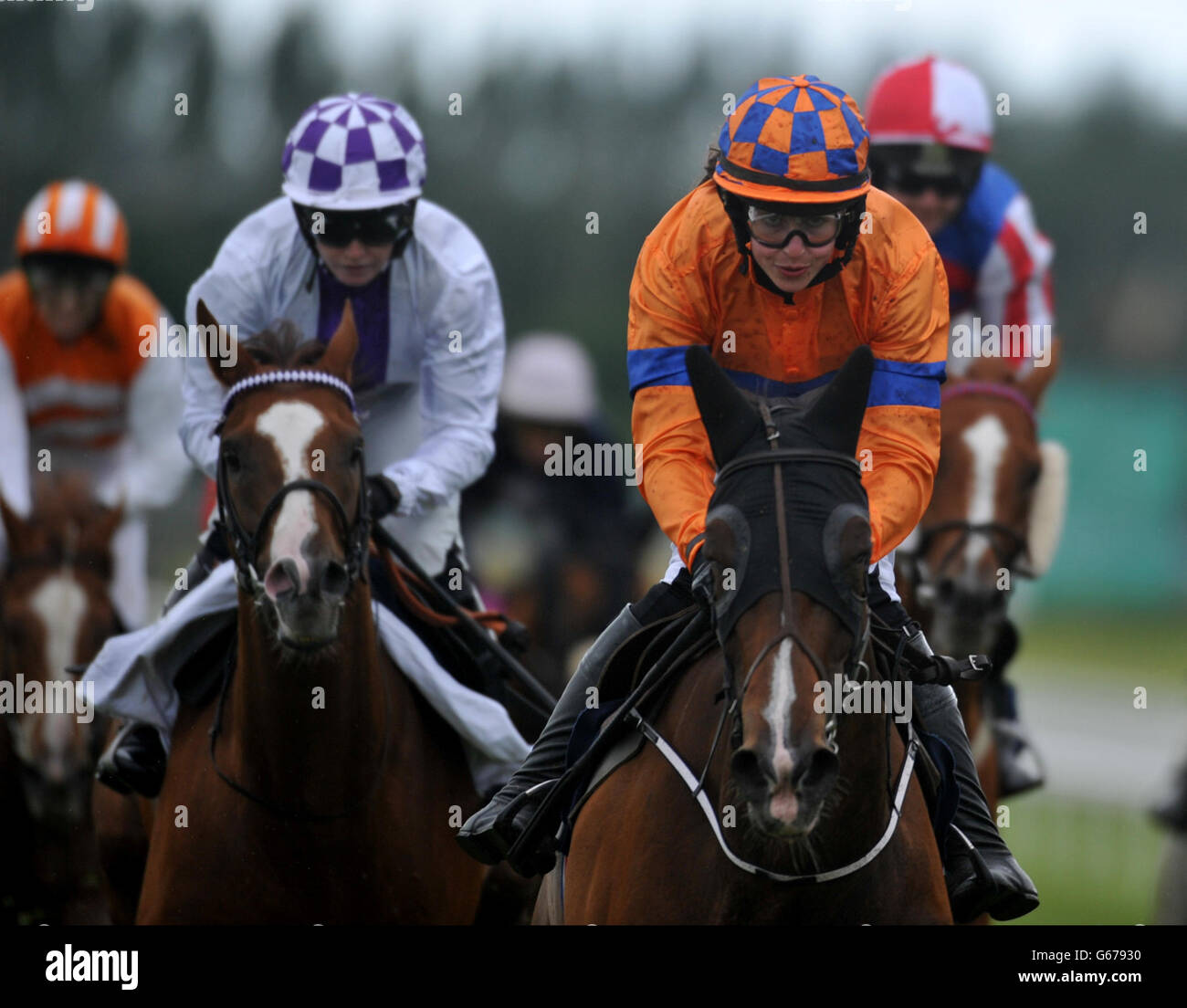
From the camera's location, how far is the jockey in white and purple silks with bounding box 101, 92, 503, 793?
239 inches

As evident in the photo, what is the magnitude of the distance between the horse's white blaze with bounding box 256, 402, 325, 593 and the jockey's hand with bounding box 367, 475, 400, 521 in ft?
1.72

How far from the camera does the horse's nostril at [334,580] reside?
4.99m

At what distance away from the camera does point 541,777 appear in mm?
4949

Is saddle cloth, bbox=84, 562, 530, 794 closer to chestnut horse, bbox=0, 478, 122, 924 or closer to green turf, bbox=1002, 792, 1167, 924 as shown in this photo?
chestnut horse, bbox=0, 478, 122, 924

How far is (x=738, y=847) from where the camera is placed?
13.4ft

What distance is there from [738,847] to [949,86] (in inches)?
203

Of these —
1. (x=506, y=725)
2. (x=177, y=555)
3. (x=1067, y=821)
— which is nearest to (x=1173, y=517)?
(x=1067, y=821)

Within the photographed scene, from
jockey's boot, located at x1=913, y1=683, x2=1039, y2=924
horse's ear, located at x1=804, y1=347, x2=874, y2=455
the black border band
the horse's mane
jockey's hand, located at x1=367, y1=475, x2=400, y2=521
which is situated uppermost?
the black border band

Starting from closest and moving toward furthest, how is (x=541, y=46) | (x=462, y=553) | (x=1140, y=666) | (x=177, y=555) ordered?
(x=462, y=553)
(x=177, y=555)
(x=1140, y=666)
(x=541, y=46)

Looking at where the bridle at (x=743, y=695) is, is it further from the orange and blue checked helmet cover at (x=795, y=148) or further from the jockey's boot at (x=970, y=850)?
the orange and blue checked helmet cover at (x=795, y=148)

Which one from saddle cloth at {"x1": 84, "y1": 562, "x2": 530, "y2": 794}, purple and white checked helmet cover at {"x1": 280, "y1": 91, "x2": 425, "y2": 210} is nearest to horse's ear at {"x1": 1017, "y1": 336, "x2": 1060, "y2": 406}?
purple and white checked helmet cover at {"x1": 280, "y1": 91, "x2": 425, "y2": 210}

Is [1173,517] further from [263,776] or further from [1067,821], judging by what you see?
[263,776]
